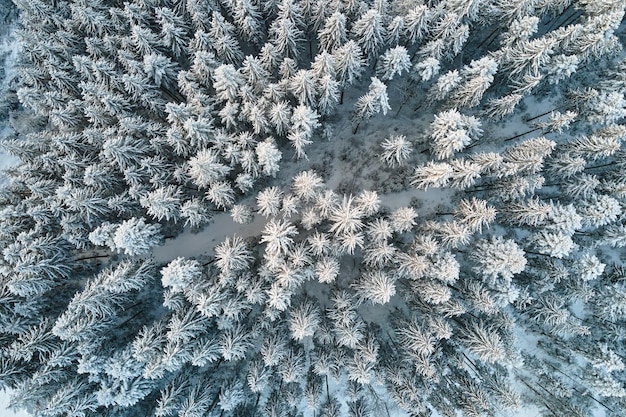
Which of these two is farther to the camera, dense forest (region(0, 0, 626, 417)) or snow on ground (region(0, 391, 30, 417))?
snow on ground (region(0, 391, 30, 417))

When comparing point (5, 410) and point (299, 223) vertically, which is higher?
point (299, 223)

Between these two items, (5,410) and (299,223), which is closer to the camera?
(299,223)

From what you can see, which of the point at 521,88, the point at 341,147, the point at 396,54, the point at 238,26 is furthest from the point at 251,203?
the point at 521,88

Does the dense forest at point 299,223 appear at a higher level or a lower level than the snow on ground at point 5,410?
higher

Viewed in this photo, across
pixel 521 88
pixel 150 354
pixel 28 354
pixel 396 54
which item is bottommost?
pixel 150 354

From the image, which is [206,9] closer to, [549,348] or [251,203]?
[251,203]

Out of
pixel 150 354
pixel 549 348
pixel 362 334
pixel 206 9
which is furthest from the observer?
pixel 549 348

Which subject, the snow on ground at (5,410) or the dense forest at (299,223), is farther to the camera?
the snow on ground at (5,410)

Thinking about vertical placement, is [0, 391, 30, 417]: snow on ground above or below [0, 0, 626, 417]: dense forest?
below
